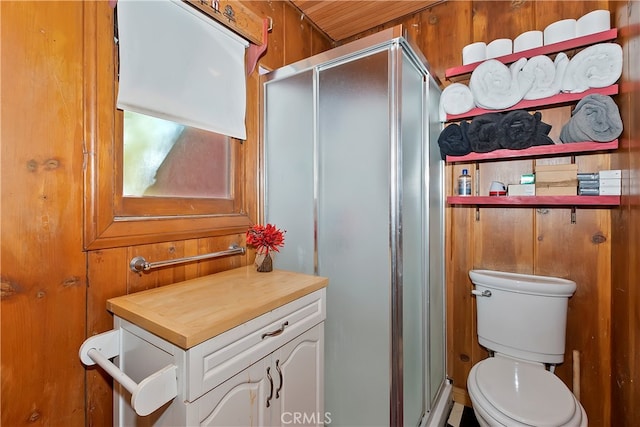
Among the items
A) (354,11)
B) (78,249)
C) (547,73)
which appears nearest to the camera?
(78,249)

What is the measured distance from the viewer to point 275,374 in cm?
100

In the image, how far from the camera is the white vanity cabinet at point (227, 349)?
762mm

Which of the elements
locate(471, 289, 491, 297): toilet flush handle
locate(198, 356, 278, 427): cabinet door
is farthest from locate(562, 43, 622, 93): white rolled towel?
locate(198, 356, 278, 427): cabinet door

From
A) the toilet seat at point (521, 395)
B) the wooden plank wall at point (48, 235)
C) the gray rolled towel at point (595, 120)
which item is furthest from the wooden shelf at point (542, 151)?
the wooden plank wall at point (48, 235)

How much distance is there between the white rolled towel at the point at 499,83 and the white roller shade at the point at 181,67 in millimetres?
1276

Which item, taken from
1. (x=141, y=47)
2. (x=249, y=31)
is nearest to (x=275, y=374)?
(x=141, y=47)

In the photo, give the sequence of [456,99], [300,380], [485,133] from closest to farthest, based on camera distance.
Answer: [300,380], [485,133], [456,99]

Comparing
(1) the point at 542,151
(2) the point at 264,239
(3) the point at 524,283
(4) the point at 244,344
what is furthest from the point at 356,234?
(1) the point at 542,151

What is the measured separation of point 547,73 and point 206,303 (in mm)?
1872

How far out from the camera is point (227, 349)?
2.75 feet

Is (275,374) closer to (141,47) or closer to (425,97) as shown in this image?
(141,47)

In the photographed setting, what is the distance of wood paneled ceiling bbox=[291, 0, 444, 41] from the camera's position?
1.80 metres

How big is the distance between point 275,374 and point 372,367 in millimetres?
524

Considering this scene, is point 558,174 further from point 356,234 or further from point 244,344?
point 244,344
